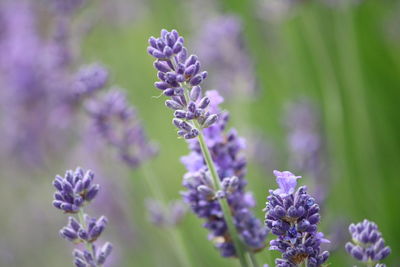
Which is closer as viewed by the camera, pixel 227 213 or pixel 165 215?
pixel 227 213

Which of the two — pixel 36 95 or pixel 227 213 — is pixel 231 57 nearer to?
pixel 36 95

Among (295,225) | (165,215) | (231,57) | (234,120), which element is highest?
(234,120)

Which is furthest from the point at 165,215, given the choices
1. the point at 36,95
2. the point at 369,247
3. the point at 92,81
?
the point at 36,95

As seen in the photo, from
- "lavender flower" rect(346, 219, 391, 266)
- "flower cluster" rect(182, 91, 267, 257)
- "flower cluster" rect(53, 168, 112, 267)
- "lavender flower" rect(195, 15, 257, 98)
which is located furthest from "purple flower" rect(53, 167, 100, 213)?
"lavender flower" rect(195, 15, 257, 98)

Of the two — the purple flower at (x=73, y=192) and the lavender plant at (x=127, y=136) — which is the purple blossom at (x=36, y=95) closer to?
the lavender plant at (x=127, y=136)

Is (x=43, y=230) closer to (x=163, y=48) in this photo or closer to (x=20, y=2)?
(x=20, y=2)

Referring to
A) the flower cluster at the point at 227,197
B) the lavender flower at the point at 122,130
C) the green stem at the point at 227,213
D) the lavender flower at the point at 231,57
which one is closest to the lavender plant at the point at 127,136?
the lavender flower at the point at 122,130

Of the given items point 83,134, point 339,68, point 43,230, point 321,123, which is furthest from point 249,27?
point 43,230
